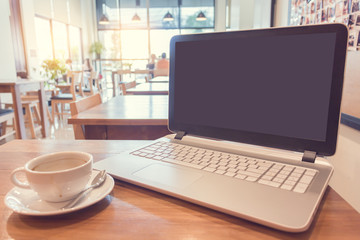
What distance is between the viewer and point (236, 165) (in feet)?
1.70

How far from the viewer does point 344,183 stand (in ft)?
3.57

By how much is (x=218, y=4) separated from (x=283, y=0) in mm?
7091

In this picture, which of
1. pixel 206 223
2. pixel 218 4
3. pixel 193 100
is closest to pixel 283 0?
pixel 193 100

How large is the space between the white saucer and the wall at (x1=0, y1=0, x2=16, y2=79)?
15.9 ft

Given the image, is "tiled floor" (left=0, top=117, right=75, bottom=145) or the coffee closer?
the coffee

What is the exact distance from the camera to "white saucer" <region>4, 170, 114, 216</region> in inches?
15.2

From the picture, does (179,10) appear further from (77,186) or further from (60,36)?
(77,186)

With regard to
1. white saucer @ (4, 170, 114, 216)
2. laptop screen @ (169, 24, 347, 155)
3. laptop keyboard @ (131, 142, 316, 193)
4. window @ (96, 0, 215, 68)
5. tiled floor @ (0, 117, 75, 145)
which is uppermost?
window @ (96, 0, 215, 68)

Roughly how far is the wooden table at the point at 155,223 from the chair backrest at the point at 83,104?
78cm

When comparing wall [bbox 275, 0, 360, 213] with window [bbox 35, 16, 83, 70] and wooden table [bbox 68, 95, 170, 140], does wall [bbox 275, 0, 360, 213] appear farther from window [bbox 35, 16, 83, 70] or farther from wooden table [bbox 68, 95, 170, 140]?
window [bbox 35, 16, 83, 70]

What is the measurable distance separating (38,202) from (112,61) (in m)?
9.18

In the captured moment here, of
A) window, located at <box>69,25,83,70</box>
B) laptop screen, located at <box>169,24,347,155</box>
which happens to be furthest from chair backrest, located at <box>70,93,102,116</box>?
window, located at <box>69,25,83,70</box>

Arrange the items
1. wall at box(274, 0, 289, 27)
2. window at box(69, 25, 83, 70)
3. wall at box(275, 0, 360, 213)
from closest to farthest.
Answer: wall at box(275, 0, 360, 213) → wall at box(274, 0, 289, 27) → window at box(69, 25, 83, 70)

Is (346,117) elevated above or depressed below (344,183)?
above
